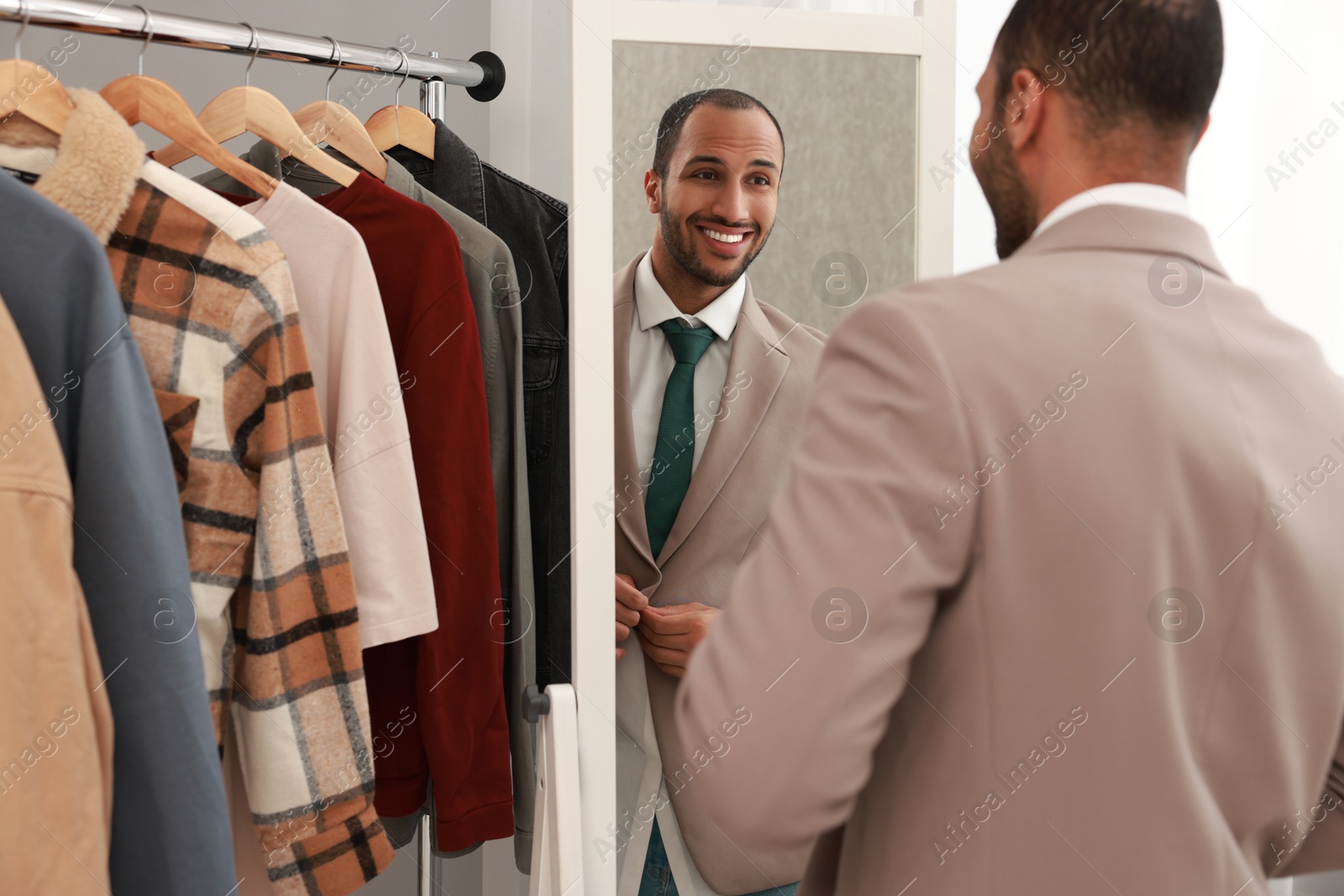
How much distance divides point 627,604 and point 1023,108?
58cm

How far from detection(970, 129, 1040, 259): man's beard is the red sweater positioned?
0.59 metres

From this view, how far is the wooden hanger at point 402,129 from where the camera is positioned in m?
1.29

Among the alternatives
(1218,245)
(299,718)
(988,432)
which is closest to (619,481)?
(299,718)

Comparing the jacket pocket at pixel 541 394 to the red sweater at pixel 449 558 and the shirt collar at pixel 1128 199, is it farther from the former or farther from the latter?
the shirt collar at pixel 1128 199

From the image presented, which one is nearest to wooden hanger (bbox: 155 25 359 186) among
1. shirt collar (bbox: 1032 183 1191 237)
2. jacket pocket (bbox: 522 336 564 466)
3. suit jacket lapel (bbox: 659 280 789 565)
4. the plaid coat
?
the plaid coat

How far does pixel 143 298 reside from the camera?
0.93m

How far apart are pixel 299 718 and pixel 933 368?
0.69m

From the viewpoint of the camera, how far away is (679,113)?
976 mm

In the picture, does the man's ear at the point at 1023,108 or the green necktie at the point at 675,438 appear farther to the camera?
the green necktie at the point at 675,438

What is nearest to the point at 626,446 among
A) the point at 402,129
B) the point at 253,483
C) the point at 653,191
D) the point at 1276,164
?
the point at 653,191

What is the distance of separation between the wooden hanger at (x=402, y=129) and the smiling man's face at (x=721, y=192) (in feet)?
1.59

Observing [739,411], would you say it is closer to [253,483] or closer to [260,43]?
[253,483]

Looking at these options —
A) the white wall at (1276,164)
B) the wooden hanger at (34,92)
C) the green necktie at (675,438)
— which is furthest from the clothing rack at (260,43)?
the white wall at (1276,164)

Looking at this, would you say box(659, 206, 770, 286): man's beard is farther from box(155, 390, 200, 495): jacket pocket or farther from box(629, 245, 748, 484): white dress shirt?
box(155, 390, 200, 495): jacket pocket
